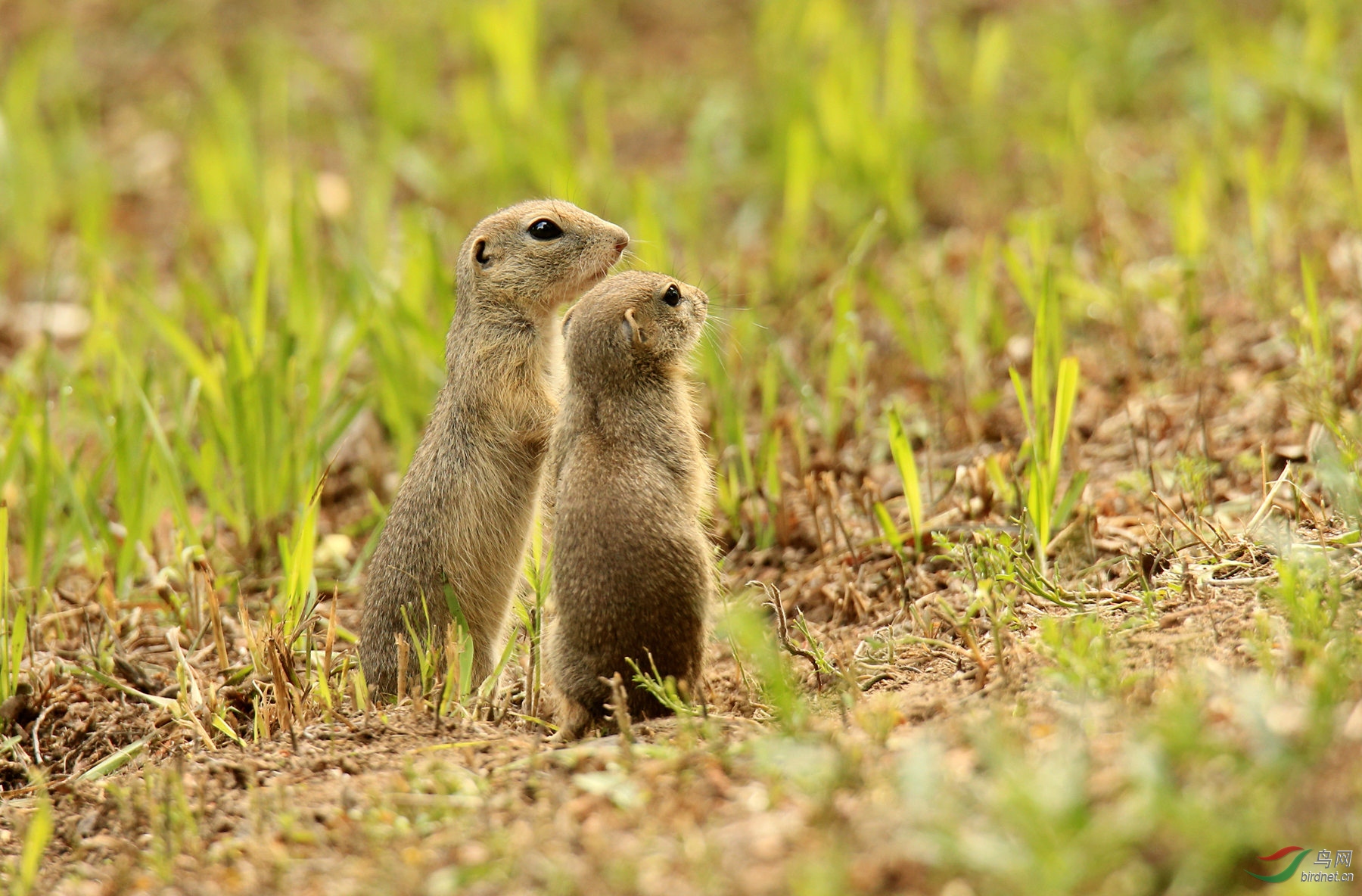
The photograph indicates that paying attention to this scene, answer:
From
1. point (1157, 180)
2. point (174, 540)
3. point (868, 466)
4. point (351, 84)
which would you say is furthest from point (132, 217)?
point (1157, 180)

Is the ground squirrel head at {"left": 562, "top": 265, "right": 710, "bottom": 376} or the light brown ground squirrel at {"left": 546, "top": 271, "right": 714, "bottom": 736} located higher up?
the ground squirrel head at {"left": 562, "top": 265, "right": 710, "bottom": 376}

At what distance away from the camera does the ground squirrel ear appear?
13.0 ft

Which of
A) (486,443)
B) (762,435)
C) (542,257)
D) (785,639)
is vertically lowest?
(785,639)

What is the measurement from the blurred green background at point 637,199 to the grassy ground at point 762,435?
4cm

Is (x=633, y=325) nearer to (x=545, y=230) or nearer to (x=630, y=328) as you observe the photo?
(x=630, y=328)

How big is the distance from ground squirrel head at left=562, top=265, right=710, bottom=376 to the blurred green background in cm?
99

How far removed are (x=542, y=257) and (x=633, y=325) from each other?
1005 millimetres

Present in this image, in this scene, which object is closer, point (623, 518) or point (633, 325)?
point (623, 518)

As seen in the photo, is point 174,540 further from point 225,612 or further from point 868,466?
point 868,466

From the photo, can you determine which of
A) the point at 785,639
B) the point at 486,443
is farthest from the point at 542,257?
the point at 785,639

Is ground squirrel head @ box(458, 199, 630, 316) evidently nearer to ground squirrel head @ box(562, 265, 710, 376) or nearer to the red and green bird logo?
ground squirrel head @ box(562, 265, 710, 376)

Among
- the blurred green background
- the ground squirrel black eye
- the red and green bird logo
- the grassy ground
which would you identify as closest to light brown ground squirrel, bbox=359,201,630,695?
the ground squirrel black eye

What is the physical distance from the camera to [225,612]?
4.98m

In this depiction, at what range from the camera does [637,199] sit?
6293 millimetres
